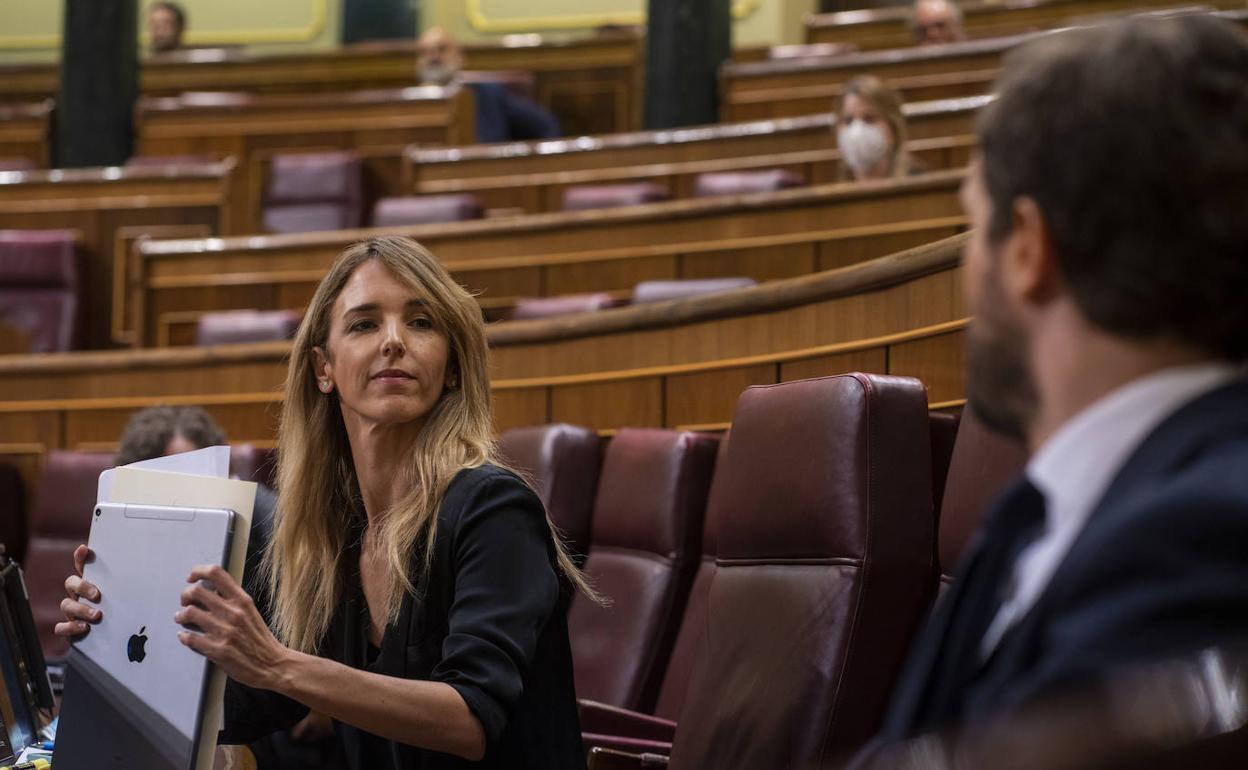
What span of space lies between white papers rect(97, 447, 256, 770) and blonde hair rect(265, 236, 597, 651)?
0.36 feet

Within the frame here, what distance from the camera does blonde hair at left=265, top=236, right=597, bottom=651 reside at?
2.34ft

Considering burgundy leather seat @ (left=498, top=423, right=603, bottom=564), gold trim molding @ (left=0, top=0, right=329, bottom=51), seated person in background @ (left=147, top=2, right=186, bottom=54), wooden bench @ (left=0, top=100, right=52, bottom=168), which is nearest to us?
burgundy leather seat @ (left=498, top=423, right=603, bottom=564)

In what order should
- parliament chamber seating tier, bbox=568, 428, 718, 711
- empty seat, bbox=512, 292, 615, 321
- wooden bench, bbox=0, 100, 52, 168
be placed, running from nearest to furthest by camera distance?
parliament chamber seating tier, bbox=568, 428, 718, 711, empty seat, bbox=512, 292, 615, 321, wooden bench, bbox=0, 100, 52, 168

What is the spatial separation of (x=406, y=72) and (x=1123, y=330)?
10.1ft

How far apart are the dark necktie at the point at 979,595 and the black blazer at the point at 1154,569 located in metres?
0.04

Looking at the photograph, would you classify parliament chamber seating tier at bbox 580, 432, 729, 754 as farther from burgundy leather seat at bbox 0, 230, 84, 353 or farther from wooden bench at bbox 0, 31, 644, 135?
wooden bench at bbox 0, 31, 644, 135

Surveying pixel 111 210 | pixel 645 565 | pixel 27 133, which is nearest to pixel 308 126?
pixel 111 210

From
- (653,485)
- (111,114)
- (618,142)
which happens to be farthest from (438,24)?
(653,485)

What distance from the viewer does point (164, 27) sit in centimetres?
324

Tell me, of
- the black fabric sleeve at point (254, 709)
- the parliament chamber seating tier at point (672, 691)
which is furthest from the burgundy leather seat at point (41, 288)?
the black fabric sleeve at point (254, 709)

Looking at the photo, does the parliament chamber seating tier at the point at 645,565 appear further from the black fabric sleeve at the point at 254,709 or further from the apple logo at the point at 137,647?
the apple logo at the point at 137,647

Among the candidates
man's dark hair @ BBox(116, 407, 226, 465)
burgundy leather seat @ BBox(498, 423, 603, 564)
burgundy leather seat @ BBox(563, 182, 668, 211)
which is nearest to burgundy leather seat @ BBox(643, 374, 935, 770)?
burgundy leather seat @ BBox(498, 423, 603, 564)

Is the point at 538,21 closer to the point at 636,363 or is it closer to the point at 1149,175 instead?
the point at 636,363

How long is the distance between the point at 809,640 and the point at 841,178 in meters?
1.25
